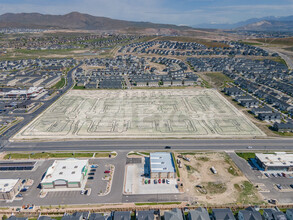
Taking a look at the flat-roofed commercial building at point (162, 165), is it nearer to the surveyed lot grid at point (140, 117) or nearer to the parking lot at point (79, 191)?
the parking lot at point (79, 191)

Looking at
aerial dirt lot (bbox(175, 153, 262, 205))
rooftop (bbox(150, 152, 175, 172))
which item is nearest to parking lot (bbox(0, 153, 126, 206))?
rooftop (bbox(150, 152, 175, 172))

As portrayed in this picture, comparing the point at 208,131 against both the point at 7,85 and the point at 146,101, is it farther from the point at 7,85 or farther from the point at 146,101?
the point at 7,85

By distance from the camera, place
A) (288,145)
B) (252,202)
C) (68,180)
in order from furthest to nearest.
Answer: (288,145), (68,180), (252,202)

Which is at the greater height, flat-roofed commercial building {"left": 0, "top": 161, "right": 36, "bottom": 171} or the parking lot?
flat-roofed commercial building {"left": 0, "top": 161, "right": 36, "bottom": 171}

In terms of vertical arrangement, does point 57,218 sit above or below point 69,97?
below

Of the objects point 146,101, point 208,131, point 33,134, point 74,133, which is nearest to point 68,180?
point 74,133

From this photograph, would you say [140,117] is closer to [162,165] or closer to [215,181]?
[162,165]

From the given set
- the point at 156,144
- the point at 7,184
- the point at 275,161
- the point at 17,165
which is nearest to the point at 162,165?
the point at 156,144

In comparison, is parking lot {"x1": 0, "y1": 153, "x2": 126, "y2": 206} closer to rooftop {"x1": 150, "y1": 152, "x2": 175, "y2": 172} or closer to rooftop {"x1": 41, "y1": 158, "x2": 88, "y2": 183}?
rooftop {"x1": 41, "y1": 158, "x2": 88, "y2": 183}
